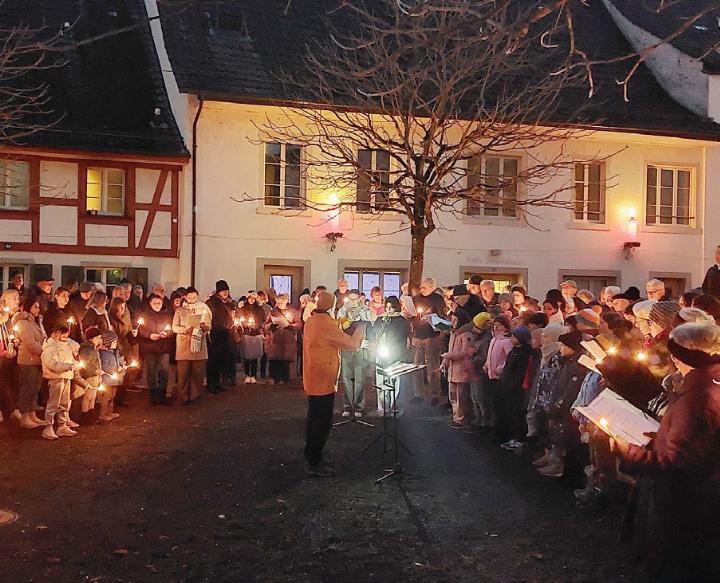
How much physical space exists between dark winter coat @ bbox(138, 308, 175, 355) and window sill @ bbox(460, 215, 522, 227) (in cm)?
1062

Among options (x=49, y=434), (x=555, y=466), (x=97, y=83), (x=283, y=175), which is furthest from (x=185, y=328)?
(x=97, y=83)

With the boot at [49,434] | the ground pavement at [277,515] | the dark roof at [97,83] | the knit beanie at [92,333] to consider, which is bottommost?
the ground pavement at [277,515]

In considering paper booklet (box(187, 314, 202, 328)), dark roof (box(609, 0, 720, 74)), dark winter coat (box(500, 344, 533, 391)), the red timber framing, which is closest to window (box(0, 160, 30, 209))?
the red timber framing

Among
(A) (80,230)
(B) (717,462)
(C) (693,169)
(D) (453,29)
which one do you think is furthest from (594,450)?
(C) (693,169)

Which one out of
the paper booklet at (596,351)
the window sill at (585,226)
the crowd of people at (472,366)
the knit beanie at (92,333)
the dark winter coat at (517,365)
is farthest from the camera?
the window sill at (585,226)

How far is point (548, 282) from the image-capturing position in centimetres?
2184

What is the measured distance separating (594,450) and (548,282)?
15.1 metres

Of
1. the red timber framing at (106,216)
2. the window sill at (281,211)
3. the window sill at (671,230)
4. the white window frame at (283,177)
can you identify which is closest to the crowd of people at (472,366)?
the red timber framing at (106,216)

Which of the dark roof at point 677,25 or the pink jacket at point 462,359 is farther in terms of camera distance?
the dark roof at point 677,25

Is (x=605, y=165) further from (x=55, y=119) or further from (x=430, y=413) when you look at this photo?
(x=55, y=119)

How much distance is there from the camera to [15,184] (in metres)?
19.0

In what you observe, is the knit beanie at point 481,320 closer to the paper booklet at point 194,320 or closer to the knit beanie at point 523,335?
the knit beanie at point 523,335

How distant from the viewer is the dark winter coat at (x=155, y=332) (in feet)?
41.2

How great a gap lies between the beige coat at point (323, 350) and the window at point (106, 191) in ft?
42.2
